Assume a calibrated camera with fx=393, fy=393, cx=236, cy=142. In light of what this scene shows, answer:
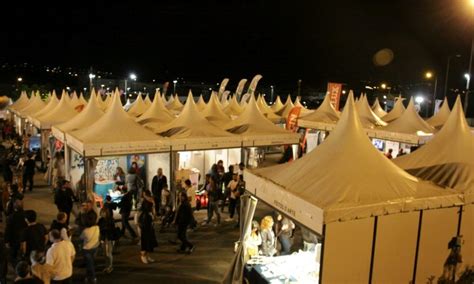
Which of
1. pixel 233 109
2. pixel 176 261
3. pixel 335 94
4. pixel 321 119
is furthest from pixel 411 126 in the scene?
pixel 176 261

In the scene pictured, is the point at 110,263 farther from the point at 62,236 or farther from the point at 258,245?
the point at 258,245

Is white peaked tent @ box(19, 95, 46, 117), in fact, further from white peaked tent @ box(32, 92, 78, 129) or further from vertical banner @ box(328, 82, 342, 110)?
vertical banner @ box(328, 82, 342, 110)

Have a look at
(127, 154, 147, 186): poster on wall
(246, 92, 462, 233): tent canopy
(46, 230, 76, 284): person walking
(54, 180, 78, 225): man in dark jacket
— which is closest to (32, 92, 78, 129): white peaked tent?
(127, 154, 147, 186): poster on wall

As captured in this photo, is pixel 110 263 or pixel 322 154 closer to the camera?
pixel 322 154

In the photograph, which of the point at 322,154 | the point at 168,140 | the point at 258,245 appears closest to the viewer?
the point at 322,154

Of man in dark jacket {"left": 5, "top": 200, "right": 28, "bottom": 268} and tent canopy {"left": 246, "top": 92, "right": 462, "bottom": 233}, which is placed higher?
tent canopy {"left": 246, "top": 92, "right": 462, "bottom": 233}

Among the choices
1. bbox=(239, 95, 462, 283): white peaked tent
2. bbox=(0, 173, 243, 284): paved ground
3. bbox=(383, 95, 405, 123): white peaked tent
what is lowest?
bbox=(0, 173, 243, 284): paved ground

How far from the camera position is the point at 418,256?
19.7ft

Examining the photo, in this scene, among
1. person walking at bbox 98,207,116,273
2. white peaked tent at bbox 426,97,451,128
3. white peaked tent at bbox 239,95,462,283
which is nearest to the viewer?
white peaked tent at bbox 239,95,462,283

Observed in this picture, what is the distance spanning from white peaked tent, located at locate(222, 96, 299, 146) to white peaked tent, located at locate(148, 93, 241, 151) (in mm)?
675

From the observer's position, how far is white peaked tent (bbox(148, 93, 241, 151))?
11.1 meters

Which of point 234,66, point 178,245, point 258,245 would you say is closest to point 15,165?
point 178,245

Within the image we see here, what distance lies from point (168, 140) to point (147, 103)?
13.1 meters

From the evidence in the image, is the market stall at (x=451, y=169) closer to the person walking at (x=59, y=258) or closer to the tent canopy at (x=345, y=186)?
the tent canopy at (x=345, y=186)
